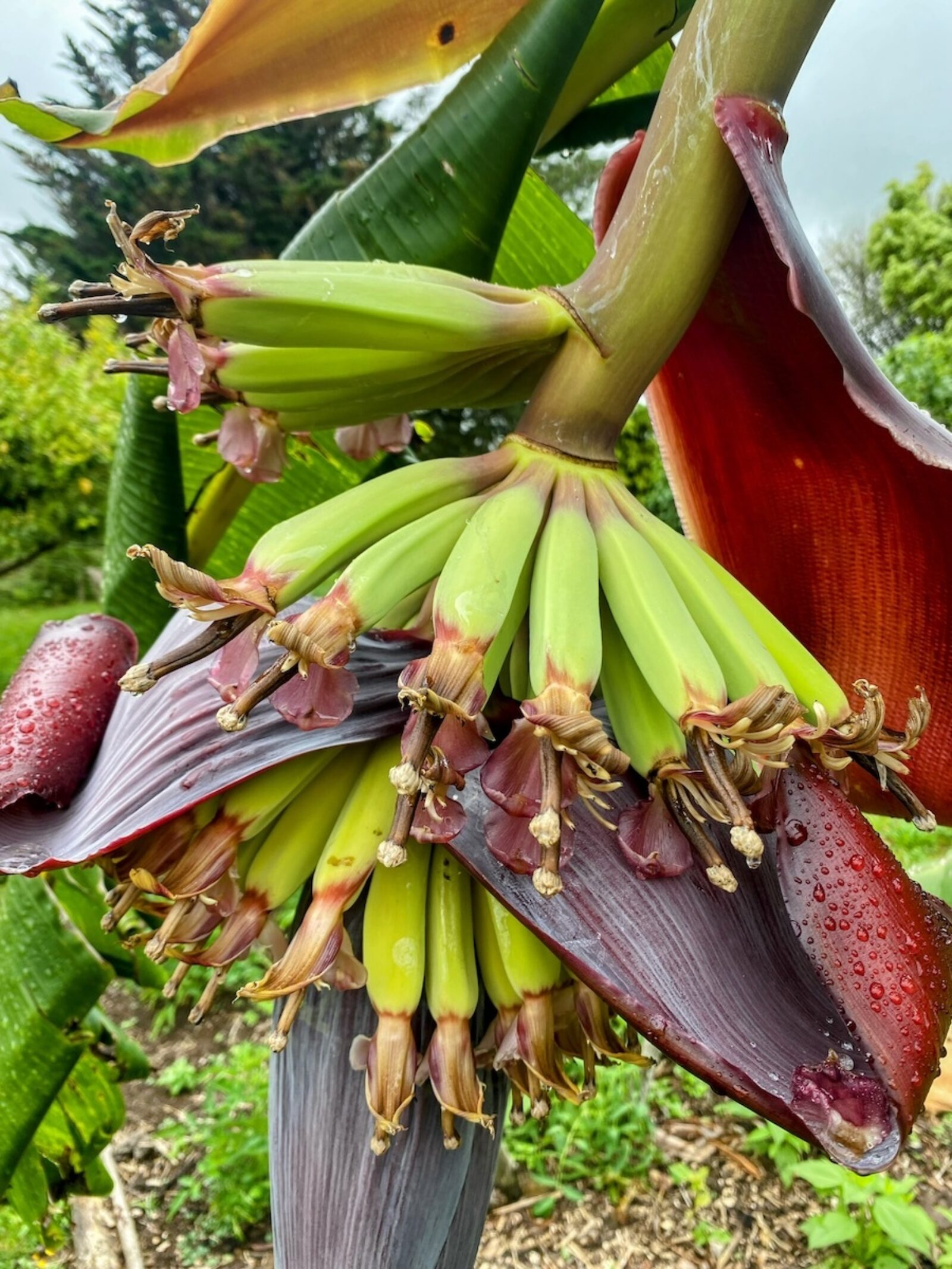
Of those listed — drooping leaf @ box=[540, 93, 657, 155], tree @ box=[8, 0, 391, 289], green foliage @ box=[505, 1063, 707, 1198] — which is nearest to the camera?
drooping leaf @ box=[540, 93, 657, 155]

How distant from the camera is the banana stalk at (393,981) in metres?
0.32

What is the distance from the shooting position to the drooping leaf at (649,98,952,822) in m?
0.30

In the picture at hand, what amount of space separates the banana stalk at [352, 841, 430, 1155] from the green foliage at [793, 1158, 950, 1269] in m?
0.93

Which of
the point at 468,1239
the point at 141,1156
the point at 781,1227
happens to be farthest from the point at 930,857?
the point at 468,1239

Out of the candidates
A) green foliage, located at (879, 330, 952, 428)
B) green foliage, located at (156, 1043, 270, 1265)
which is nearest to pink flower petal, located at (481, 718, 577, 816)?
green foliage, located at (156, 1043, 270, 1265)

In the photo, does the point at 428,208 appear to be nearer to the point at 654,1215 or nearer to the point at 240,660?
the point at 240,660

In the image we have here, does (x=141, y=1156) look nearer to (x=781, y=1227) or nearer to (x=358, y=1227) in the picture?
(x=781, y=1227)

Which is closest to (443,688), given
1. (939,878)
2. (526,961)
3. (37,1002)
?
(526,961)

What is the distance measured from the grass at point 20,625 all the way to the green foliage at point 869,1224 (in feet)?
10.8

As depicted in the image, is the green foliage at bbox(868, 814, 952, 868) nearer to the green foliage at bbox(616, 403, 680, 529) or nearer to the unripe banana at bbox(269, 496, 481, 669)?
the green foliage at bbox(616, 403, 680, 529)

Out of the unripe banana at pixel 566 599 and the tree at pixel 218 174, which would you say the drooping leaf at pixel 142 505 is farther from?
the tree at pixel 218 174

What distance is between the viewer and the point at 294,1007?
33 cm

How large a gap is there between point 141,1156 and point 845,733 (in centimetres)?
170

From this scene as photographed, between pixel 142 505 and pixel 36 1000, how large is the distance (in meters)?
0.33
